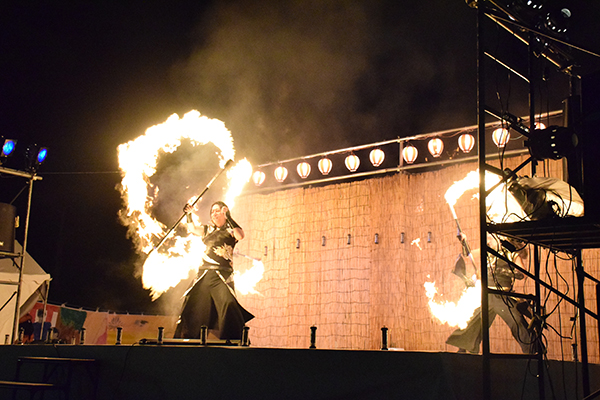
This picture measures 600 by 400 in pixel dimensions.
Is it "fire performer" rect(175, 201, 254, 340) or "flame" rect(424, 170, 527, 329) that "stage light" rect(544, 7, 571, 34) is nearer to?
"flame" rect(424, 170, 527, 329)

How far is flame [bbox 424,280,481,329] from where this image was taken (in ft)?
22.0

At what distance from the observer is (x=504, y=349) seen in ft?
23.0

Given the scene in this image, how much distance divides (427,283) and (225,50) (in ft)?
17.7

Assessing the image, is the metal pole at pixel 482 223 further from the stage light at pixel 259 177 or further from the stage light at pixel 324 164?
the stage light at pixel 259 177

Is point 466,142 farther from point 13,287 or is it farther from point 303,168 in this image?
point 13,287

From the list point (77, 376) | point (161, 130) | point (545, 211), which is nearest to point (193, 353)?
point (77, 376)

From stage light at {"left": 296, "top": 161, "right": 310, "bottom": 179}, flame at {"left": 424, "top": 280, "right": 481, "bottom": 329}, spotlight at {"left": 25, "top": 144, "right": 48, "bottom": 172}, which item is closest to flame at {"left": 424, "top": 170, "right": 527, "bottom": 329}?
flame at {"left": 424, "top": 280, "right": 481, "bottom": 329}

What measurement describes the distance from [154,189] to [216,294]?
8.79 ft

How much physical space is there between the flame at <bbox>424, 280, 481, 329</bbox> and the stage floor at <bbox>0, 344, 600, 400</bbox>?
2.71m

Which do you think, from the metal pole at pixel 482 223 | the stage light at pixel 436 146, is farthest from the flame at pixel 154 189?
the metal pole at pixel 482 223

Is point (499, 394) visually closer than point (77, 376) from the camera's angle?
Yes

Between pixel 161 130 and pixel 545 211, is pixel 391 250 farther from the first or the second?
pixel 545 211

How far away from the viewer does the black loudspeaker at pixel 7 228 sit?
24.5 feet

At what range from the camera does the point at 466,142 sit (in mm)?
7566
